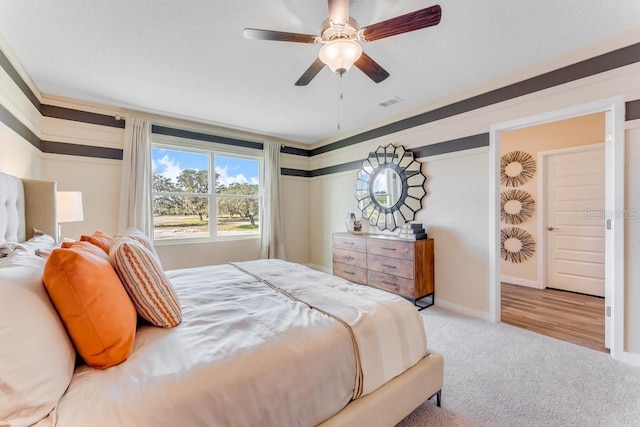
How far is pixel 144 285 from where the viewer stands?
1236mm

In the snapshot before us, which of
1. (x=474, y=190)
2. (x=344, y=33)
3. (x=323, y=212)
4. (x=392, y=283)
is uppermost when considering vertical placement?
(x=344, y=33)

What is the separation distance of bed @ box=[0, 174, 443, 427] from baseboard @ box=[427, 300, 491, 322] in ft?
5.45

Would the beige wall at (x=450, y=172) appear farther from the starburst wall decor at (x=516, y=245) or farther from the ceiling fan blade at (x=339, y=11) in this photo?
the ceiling fan blade at (x=339, y=11)

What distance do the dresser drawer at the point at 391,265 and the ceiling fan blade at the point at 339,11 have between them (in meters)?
2.50

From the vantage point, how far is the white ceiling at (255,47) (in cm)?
184

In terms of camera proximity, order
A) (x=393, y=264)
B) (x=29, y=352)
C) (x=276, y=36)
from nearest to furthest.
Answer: (x=29, y=352), (x=276, y=36), (x=393, y=264)

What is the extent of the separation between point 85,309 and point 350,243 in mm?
3289

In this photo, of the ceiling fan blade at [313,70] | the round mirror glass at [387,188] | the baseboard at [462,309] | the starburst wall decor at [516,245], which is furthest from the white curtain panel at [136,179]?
the starburst wall decor at [516,245]

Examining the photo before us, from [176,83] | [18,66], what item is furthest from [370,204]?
[18,66]

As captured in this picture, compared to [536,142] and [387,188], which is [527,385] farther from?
[536,142]

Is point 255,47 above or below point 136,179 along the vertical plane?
above

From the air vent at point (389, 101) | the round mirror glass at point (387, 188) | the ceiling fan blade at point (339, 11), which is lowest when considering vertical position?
the round mirror glass at point (387, 188)

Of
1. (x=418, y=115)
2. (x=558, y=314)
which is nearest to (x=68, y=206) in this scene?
(x=418, y=115)

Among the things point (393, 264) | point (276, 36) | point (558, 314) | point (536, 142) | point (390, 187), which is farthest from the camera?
point (536, 142)
